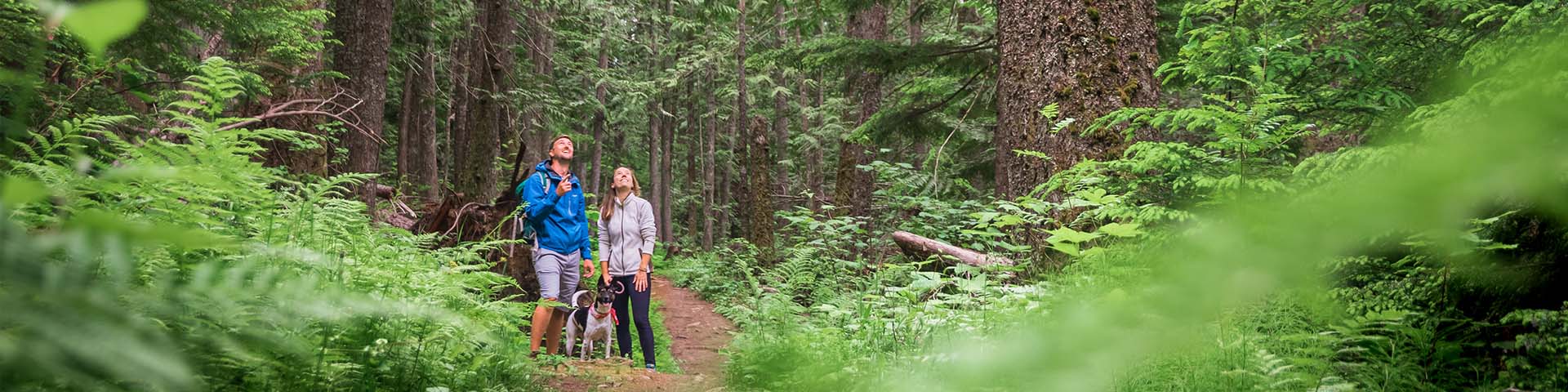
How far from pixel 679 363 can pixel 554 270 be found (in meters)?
2.34

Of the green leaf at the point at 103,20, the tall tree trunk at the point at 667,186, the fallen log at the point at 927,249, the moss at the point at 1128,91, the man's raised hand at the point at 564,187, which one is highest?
the moss at the point at 1128,91

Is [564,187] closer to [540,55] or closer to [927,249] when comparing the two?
[927,249]

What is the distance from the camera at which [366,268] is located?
11.8 ft

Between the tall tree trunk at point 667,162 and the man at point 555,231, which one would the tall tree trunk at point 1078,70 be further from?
the tall tree trunk at point 667,162

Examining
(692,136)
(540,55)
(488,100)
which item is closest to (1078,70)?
(488,100)

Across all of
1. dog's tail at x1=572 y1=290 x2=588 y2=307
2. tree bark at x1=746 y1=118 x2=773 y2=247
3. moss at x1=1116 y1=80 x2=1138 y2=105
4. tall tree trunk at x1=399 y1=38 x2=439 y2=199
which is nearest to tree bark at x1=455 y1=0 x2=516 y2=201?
tall tree trunk at x1=399 y1=38 x2=439 y2=199

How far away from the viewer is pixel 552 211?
6605 mm

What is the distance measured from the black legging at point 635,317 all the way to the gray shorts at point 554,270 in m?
0.40

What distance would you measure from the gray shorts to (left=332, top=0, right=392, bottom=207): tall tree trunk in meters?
4.50

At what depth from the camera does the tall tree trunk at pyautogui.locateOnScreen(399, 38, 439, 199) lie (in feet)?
57.9

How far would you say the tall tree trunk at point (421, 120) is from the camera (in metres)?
17.6

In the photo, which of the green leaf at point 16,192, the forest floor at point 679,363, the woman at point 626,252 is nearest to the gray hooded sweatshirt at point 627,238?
the woman at point 626,252

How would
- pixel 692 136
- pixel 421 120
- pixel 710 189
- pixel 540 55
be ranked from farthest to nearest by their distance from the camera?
pixel 692 136
pixel 710 189
pixel 421 120
pixel 540 55

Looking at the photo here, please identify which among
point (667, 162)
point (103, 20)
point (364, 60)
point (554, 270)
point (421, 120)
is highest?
point (364, 60)
